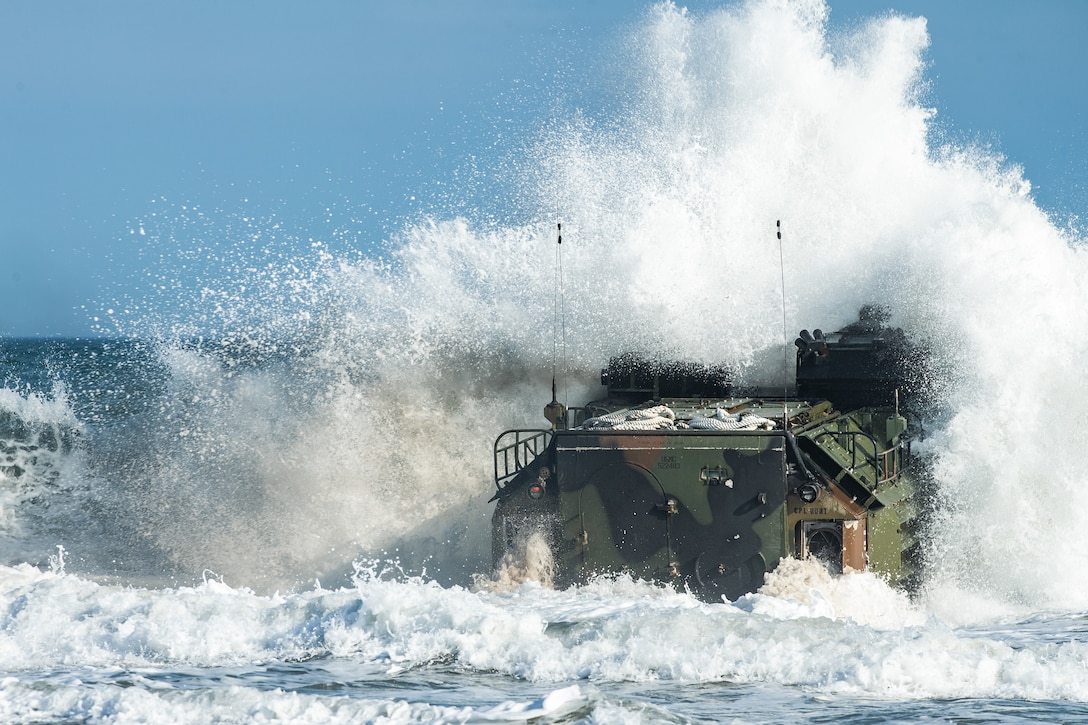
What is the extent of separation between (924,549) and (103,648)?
23.6 feet

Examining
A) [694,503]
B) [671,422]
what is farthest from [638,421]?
[694,503]

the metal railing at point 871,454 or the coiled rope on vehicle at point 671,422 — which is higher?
the coiled rope on vehicle at point 671,422

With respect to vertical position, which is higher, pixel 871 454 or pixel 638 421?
pixel 638 421

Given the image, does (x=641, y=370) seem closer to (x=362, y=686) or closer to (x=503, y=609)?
(x=503, y=609)

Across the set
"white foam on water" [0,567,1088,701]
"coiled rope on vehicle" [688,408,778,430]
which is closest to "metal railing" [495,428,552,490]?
"coiled rope on vehicle" [688,408,778,430]

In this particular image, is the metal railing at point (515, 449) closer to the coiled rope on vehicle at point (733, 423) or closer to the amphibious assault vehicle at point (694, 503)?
the amphibious assault vehicle at point (694, 503)

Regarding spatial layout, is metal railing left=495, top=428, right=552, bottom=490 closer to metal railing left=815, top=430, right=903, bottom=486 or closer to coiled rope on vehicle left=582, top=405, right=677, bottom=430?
coiled rope on vehicle left=582, top=405, right=677, bottom=430

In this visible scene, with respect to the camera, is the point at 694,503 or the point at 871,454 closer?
the point at 694,503

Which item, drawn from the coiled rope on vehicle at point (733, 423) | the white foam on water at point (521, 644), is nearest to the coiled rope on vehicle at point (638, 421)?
the coiled rope on vehicle at point (733, 423)

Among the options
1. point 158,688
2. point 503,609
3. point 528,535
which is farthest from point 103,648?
point 528,535

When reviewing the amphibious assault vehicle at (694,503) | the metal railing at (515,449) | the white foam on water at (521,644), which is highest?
the metal railing at (515,449)

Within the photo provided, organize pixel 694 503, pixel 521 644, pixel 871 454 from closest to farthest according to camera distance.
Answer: pixel 521 644
pixel 694 503
pixel 871 454

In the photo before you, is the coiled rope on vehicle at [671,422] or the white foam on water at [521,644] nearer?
the white foam on water at [521,644]

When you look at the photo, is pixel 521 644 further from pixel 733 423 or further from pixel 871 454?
pixel 871 454
